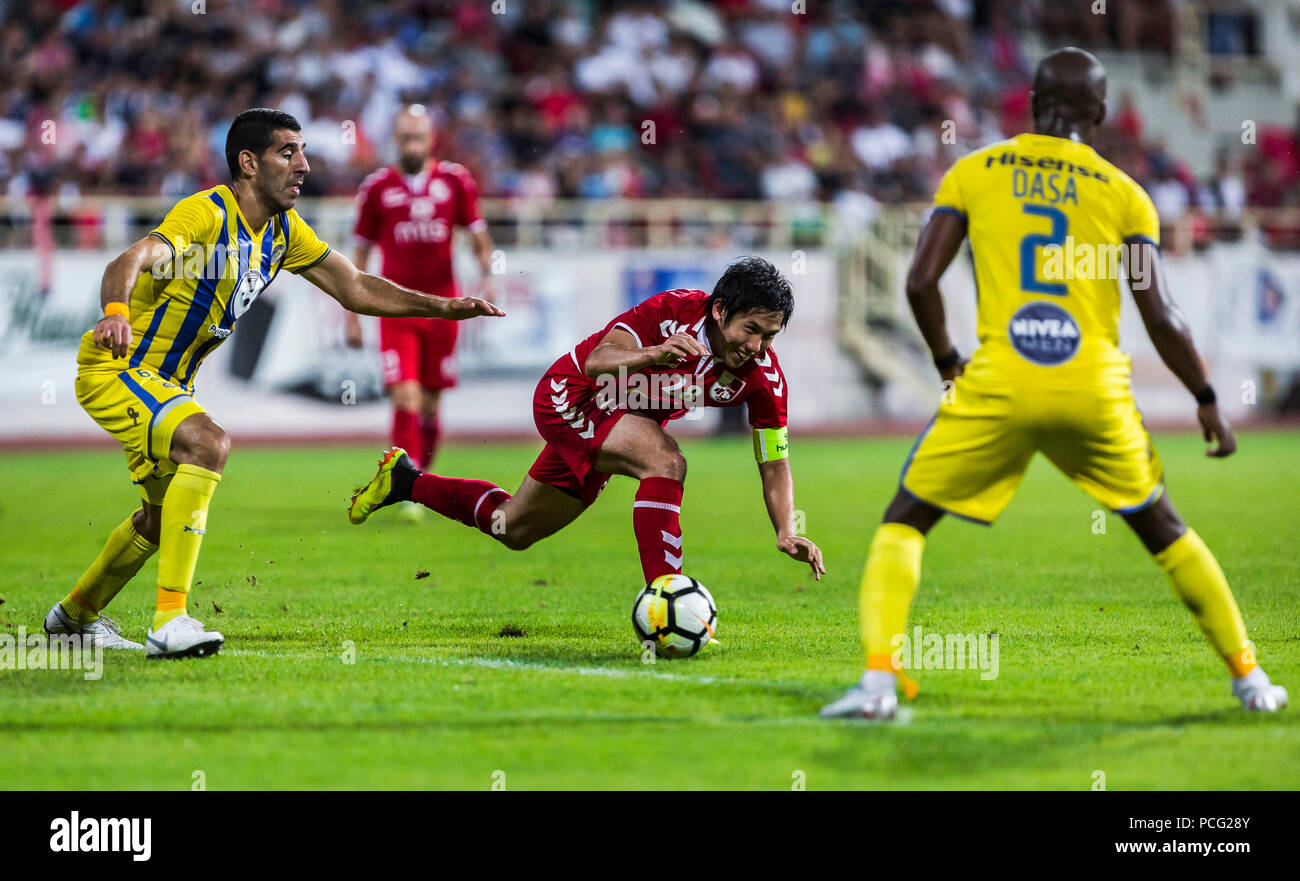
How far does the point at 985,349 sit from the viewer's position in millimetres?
4949

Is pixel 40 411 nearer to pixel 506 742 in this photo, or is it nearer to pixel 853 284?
pixel 853 284

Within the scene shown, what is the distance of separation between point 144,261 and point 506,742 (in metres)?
2.57

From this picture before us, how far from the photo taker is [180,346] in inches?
254

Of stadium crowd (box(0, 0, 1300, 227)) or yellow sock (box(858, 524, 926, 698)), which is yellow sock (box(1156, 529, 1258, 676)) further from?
stadium crowd (box(0, 0, 1300, 227))

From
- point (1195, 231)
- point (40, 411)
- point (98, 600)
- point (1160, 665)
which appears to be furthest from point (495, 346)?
point (1160, 665)

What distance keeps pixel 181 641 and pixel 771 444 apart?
2551mm

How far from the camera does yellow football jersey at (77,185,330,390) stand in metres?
6.29

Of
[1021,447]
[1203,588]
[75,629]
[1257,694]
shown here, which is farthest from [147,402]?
[1257,694]

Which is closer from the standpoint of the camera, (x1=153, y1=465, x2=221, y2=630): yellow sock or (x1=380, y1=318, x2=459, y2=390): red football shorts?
(x1=153, y1=465, x2=221, y2=630): yellow sock

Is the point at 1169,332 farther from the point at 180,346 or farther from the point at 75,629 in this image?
the point at 75,629

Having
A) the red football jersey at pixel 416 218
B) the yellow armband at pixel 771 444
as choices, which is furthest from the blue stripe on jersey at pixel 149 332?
the red football jersey at pixel 416 218

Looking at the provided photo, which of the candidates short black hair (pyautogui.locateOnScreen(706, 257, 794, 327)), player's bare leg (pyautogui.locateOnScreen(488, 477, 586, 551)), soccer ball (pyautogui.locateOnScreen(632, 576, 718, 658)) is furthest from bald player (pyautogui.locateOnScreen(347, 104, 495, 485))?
short black hair (pyautogui.locateOnScreen(706, 257, 794, 327))
